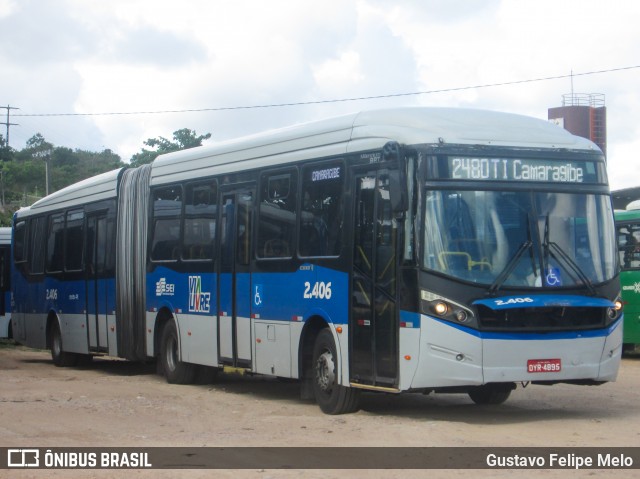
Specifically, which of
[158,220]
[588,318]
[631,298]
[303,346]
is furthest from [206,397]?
[631,298]

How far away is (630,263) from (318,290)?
448 inches

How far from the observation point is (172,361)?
715 inches

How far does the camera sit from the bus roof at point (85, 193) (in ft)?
68.6

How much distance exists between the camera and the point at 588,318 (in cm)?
1226

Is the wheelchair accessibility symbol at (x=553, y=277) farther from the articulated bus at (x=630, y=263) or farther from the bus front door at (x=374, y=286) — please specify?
the articulated bus at (x=630, y=263)

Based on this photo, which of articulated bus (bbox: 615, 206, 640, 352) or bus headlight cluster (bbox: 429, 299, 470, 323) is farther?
articulated bus (bbox: 615, 206, 640, 352)

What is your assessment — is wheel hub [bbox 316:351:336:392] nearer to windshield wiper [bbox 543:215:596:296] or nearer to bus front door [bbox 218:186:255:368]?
bus front door [bbox 218:186:255:368]

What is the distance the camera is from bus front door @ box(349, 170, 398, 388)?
1226cm

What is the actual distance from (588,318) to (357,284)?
8.56 ft

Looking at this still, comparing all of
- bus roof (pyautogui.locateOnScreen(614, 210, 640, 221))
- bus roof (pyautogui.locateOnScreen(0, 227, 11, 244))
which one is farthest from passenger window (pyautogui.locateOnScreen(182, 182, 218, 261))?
bus roof (pyautogui.locateOnScreen(0, 227, 11, 244))

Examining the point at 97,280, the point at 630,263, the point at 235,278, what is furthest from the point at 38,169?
the point at 235,278

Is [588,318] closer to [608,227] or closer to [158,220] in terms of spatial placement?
[608,227]

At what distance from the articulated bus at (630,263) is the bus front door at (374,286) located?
35.8 feet

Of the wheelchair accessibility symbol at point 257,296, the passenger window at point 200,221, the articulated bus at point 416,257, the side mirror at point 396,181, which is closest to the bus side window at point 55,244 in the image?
the passenger window at point 200,221
